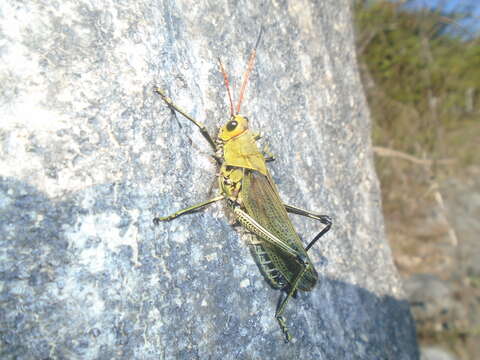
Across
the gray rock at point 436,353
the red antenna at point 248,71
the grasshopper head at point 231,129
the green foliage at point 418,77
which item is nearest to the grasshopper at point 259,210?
the grasshopper head at point 231,129

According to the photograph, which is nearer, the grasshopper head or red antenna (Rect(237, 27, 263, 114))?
Result: the grasshopper head

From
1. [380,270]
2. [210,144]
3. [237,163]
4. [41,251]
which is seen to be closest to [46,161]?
[41,251]

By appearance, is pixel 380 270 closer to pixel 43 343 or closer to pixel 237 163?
pixel 237 163

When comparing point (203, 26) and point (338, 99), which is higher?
point (203, 26)

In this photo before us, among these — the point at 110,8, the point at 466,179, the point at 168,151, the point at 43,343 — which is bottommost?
the point at 466,179

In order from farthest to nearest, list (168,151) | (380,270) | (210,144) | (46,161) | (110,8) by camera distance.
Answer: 1. (380,270)
2. (210,144)
3. (168,151)
4. (110,8)
5. (46,161)

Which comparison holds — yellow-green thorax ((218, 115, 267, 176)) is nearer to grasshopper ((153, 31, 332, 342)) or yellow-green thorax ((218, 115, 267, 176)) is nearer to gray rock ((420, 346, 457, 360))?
grasshopper ((153, 31, 332, 342))

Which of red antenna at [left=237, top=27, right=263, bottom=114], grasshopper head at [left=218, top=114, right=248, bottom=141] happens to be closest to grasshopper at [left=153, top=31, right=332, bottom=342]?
grasshopper head at [left=218, top=114, right=248, bottom=141]

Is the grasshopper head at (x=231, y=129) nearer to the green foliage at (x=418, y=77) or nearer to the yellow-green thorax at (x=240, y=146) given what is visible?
the yellow-green thorax at (x=240, y=146)
